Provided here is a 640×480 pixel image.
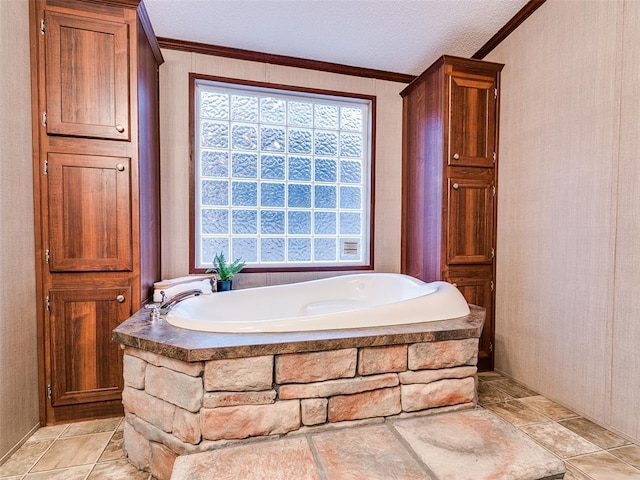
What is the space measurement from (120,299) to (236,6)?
1.96 meters

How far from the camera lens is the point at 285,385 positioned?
4.06 feet

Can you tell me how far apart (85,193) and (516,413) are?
2697 mm

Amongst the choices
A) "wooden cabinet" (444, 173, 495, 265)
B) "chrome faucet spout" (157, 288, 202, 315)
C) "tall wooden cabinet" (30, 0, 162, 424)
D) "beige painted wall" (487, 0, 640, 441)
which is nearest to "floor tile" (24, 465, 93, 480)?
"tall wooden cabinet" (30, 0, 162, 424)

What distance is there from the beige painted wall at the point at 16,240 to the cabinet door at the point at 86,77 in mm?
110

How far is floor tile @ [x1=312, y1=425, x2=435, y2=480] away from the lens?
37.1 inches

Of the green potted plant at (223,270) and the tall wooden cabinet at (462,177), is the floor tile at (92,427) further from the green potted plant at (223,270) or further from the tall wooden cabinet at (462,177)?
the tall wooden cabinet at (462,177)

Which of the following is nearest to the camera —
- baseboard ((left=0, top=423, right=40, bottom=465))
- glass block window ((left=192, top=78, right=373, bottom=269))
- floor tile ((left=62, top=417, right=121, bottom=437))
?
baseboard ((left=0, top=423, right=40, bottom=465))

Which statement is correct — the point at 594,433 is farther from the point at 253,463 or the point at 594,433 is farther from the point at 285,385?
the point at 253,463

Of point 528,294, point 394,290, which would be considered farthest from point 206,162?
point 528,294

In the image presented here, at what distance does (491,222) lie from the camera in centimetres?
245

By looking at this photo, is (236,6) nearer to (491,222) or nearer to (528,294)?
(491,222)

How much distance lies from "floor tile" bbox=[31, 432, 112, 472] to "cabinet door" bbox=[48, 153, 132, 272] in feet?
2.76

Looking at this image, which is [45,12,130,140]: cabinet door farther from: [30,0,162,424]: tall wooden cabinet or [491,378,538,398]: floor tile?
[491,378,538,398]: floor tile

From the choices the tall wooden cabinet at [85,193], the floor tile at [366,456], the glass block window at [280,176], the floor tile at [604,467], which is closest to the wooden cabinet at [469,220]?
the glass block window at [280,176]
